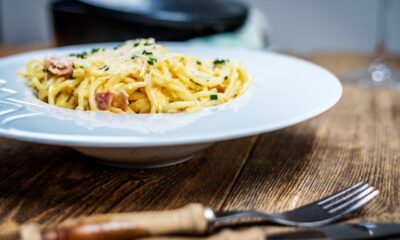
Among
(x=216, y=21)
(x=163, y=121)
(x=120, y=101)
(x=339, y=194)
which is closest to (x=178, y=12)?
(x=216, y=21)

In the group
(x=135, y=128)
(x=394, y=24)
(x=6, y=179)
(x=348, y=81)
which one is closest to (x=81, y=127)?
(x=135, y=128)

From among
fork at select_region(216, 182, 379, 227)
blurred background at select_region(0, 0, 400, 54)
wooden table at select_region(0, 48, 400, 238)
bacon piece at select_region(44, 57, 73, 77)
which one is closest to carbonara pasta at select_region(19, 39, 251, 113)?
bacon piece at select_region(44, 57, 73, 77)

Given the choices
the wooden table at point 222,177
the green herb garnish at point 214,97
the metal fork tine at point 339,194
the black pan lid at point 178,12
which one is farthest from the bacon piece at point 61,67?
the black pan lid at point 178,12

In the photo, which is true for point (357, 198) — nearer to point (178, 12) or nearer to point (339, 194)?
point (339, 194)

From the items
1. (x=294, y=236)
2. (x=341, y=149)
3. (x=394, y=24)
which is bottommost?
(x=394, y=24)

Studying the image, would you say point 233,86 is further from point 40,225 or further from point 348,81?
point 348,81

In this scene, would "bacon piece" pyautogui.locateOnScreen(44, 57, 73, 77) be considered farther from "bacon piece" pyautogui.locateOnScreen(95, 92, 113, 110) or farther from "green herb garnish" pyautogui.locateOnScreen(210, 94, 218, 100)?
"green herb garnish" pyautogui.locateOnScreen(210, 94, 218, 100)

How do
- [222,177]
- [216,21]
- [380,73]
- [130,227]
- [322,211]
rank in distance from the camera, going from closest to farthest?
[130,227]
[322,211]
[222,177]
[380,73]
[216,21]
